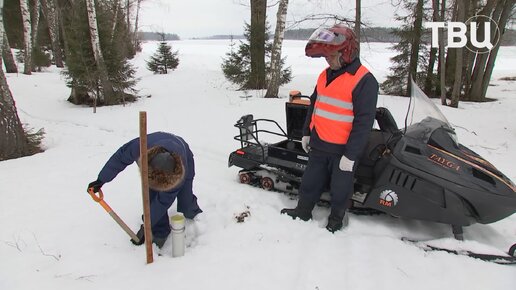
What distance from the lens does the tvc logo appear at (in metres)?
12.2

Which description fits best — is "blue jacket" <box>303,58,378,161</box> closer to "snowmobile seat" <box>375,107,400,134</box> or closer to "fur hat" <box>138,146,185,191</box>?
"snowmobile seat" <box>375,107,400,134</box>

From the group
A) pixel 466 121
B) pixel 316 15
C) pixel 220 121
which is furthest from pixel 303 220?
pixel 316 15

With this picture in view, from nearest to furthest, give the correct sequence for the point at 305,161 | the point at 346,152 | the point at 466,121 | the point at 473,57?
the point at 346,152
the point at 305,161
the point at 466,121
the point at 473,57

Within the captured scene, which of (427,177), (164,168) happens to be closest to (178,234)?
(164,168)

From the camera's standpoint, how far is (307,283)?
9.05ft

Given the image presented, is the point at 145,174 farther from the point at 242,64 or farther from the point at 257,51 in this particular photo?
the point at 242,64

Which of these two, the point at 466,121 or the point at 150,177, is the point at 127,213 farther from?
the point at 466,121

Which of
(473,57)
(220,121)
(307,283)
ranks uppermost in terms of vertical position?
(473,57)

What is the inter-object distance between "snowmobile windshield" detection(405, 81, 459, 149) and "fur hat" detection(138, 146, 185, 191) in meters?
2.31

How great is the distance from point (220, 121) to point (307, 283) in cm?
586

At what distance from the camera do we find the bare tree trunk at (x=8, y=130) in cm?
575

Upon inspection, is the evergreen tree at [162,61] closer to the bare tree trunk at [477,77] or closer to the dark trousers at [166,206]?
the bare tree trunk at [477,77]

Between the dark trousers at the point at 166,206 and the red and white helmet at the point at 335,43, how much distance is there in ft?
5.99

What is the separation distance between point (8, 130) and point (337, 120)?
5.55 metres
